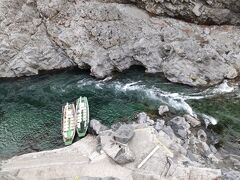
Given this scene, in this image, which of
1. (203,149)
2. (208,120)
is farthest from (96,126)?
(208,120)

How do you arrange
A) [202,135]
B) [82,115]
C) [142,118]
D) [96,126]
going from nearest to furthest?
[202,135] < [96,126] < [142,118] < [82,115]

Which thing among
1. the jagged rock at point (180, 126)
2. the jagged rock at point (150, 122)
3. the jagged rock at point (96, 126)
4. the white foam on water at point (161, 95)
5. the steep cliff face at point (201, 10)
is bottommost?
the jagged rock at point (96, 126)

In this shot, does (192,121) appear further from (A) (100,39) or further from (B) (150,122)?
(A) (100,39)

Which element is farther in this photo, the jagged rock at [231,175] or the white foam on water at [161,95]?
the white foam on water at [161,95]

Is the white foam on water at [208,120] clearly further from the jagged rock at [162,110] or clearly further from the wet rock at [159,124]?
the wet rock at [159,124]

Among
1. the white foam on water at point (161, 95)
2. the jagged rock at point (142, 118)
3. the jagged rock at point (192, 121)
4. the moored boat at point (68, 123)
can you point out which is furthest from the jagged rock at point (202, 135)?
the moored boat at point (68, 123)

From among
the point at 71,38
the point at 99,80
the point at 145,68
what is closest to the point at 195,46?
the point at 145,68
